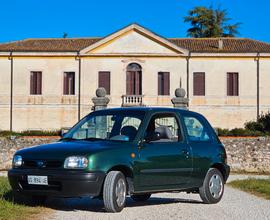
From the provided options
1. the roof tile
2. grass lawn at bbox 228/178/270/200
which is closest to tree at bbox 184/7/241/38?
the roof tile

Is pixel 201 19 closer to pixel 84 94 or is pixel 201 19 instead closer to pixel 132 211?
pixel 84 94

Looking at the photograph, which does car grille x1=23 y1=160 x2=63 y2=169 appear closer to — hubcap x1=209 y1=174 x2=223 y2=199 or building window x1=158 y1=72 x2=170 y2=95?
hubcap x1=209 y1=174 x2=223 y2=199

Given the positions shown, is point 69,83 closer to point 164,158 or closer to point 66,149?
point 164,158

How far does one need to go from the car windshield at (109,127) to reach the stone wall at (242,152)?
1888 cm

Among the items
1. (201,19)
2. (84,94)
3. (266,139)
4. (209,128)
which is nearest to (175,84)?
(84,94)

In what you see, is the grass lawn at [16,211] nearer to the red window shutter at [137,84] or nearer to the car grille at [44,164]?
the car grille at [44,164]

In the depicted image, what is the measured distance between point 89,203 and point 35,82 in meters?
37.5

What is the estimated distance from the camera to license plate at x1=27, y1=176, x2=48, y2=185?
9.33 meters

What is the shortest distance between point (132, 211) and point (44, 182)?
153 cm

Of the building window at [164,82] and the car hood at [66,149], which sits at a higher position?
the building window at [164,82]

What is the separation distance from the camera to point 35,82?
47781 mm

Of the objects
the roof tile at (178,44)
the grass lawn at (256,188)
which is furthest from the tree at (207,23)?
the grass lawn at (256,188)

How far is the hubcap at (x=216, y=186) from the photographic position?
1133cm

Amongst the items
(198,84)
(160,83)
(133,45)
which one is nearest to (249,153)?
(198,84)
